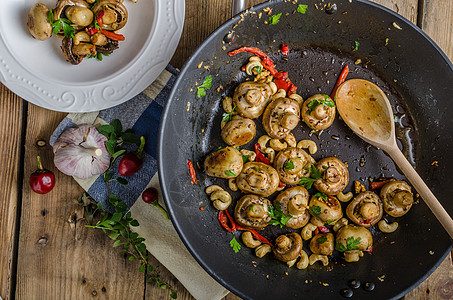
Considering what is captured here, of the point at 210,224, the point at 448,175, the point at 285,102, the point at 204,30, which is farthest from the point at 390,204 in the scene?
the point at 204,30

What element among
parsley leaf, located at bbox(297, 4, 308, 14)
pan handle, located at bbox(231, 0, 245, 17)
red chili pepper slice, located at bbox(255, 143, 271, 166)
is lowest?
red chili pepper slice, located at bbox(255, 143, 271, 166)

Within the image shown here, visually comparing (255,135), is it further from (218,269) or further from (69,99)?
(69,99)

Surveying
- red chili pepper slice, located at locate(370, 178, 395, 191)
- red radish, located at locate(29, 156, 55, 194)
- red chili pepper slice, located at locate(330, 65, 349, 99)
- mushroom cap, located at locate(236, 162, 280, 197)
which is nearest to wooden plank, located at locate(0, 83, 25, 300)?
red radish, located at locate(29, 156, 55, 194)

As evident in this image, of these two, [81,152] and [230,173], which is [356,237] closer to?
[230,173]

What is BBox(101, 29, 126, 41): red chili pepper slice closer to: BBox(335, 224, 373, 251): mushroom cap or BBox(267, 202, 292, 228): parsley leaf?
BBox(267, 202, 292, 228): parsley leaf

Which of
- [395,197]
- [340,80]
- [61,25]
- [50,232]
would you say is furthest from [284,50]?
[50,232]
